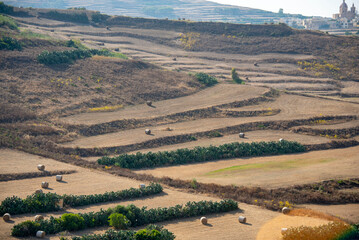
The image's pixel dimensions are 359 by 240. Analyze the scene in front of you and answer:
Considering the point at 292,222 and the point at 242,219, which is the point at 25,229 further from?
the point at 292,222

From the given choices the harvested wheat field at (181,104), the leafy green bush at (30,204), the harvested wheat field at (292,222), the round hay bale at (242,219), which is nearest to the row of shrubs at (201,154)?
the harvested wheat field at (181,104)

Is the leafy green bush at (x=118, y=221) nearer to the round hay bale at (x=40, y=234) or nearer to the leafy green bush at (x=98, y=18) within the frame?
the round hay bale at (x=40, y=234)

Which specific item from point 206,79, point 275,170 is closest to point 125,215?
point 275,170

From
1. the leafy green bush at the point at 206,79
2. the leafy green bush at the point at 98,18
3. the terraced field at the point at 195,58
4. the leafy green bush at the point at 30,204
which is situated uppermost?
the leafy green bush at the point at 98,18

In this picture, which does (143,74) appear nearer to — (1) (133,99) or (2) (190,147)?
(1) (133,99)

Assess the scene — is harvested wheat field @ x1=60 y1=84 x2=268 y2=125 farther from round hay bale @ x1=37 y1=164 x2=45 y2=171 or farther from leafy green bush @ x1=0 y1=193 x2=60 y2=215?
leafy green bush @ x1=0 y1=193 x2=60 y2=215

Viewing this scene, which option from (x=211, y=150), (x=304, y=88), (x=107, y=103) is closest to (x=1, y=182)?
(x=211, y=150)
